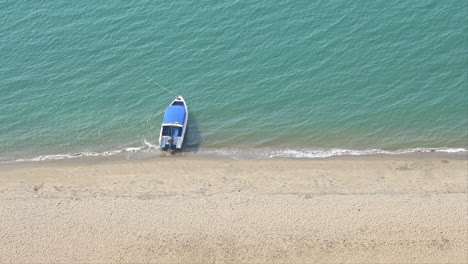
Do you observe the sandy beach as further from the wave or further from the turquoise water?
the turquoise water

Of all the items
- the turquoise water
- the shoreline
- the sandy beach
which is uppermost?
the turquoise water

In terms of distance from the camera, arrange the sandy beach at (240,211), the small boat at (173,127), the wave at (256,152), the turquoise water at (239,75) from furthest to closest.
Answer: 1. the turquoise water at (239,75)
2. the small boat at (173,127)
3. the wave at (256,152)
4. the sandy beach at (240,211)

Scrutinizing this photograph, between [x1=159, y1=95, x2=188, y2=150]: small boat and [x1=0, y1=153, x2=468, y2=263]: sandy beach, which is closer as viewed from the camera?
[x1=0, y1=153, x2=468, y2=263]: sandy beach

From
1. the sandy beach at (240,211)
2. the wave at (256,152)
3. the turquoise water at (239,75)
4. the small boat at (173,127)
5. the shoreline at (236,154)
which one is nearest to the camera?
the sandy beach at (240,211)

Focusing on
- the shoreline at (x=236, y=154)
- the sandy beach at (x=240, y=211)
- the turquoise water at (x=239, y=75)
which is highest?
the turquoise water at (x=239, y=75)

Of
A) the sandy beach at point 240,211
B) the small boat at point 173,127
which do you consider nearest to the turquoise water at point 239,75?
the small boat at point 173,127

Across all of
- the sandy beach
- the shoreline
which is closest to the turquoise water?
the shoreline

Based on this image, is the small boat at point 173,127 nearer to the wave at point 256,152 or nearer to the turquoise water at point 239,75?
the wave at point 256,152
